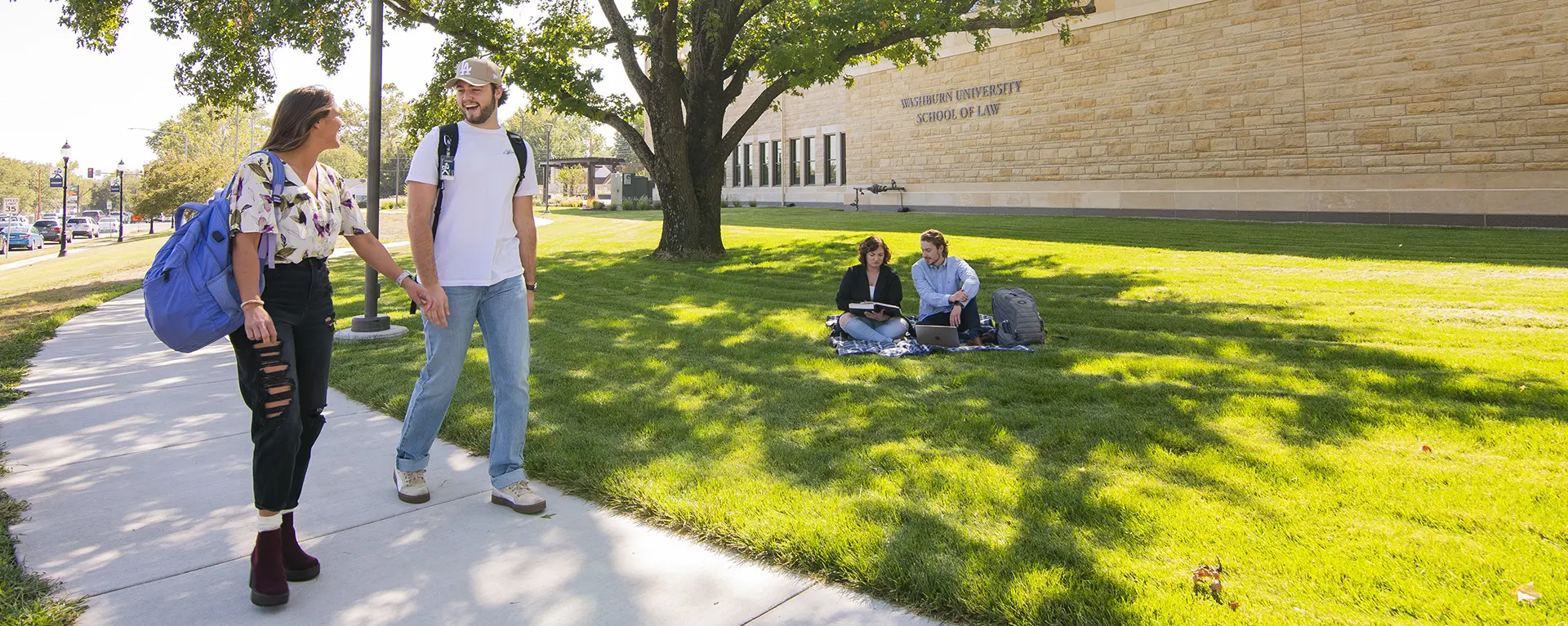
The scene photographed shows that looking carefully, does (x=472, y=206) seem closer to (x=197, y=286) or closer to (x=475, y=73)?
(x=475, y=73)

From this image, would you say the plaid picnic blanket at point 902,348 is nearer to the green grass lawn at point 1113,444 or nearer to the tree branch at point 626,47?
the green grass lawn at point 1113,444

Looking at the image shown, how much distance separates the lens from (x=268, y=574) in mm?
3197

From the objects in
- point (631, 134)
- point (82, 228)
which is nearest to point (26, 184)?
point (82, 228)

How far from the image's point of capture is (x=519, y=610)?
3.17 m

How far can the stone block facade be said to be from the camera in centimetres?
1955

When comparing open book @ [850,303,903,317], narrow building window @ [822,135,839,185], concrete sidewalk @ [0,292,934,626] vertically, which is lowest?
concrete sidewalk @ [0,292,934,626]

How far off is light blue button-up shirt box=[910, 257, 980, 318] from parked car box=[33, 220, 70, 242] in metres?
55.8

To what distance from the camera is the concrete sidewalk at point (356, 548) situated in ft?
10.4

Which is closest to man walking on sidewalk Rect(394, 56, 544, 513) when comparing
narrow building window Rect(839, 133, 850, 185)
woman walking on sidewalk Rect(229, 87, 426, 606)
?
woman walking on sidewalk Rect(229, 87, 426, 606)

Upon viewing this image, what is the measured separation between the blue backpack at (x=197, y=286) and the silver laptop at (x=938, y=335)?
5.34 m

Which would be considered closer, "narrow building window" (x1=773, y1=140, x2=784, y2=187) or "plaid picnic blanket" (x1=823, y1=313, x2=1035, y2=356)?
"plaid picnic blanket" (x1=823, y1=313, x2=1035, y2=356)

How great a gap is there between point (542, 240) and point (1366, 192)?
19.4m

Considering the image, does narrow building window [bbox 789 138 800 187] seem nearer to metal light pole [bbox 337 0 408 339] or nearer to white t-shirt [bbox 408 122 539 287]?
metal light pole [bbox 337 0 408 339]

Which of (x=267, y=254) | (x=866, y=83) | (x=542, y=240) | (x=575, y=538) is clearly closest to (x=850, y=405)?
(x=575, y=538)
